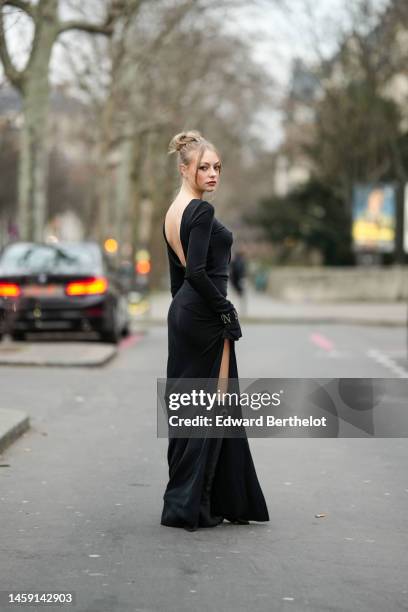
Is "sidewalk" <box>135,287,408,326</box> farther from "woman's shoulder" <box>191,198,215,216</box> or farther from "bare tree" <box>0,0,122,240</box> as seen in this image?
"woman's shoulder" <box>191,198,215,216</box>

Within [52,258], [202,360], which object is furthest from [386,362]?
[202,360]

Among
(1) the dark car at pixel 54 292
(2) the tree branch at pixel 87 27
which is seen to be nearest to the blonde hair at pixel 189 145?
(1) the dark car at pixel 54 292

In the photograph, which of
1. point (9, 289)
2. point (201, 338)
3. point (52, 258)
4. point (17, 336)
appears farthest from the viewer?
point (17, 336)

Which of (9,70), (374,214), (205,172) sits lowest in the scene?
(374,214)

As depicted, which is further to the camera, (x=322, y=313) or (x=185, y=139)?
(x=322, y=313)

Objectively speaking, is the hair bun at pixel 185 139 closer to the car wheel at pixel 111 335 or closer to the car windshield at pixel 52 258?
the car windshield at pixel 52 258

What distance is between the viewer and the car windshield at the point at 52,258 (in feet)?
61.7

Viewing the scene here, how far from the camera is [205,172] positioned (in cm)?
632

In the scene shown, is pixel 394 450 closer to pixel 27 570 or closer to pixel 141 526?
pixel 141 526

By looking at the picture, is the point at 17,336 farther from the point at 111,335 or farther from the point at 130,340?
the point at 130,340

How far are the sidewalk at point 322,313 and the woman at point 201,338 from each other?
21.5 meters

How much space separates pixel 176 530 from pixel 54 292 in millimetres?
12543

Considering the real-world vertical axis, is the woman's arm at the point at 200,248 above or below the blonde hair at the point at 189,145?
below

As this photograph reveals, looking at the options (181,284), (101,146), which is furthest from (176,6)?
(181,284)
